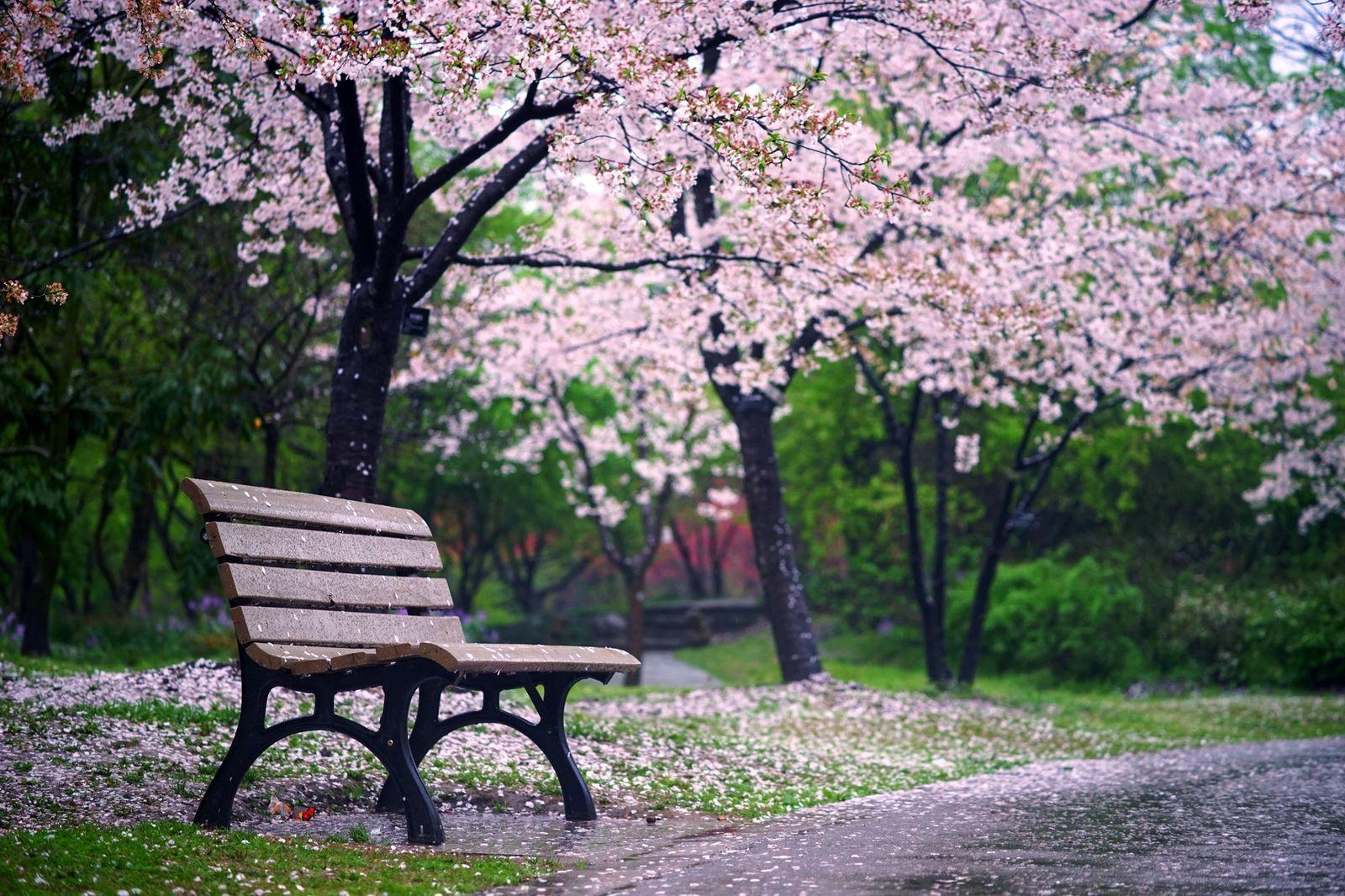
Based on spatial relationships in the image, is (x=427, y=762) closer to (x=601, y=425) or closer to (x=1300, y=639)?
(x=1300, y=639)

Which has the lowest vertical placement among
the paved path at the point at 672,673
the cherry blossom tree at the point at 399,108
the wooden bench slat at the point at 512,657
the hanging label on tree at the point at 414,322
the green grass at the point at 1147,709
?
the paved path at the point at 672,673

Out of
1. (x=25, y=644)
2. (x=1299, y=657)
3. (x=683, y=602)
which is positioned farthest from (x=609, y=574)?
(x=25, y=644)

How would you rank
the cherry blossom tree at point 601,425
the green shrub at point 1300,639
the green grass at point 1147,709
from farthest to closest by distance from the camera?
the cherry blossom tree at point 601,425 → the green shrub at point 1300,639 → the green grass at point 1147,709

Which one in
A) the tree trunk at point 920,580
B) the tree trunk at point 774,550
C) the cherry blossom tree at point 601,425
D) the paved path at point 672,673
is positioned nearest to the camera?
the tree trunk at point 774,550

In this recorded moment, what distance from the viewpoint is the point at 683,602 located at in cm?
3722

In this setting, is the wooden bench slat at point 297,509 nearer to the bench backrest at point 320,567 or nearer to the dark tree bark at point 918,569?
the bench backrest at point 320,567

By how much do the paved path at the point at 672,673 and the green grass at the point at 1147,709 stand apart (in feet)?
1.68

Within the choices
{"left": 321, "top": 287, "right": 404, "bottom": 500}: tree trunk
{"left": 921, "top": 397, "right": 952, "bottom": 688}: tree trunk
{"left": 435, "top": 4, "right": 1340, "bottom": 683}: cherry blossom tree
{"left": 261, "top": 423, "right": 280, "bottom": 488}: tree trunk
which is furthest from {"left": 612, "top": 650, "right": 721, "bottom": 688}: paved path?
{"left": 321, "top": 287, "right": 404, "bottom": 500}: tree trunk

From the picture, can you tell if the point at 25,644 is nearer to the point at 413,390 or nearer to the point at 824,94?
the point at 413,390

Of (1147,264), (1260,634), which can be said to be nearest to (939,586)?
(1147,264)

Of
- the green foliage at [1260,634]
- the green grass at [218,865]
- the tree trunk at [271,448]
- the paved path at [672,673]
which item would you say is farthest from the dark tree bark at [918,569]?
the green grass at [218,865]

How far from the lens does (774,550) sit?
14102 millimetres

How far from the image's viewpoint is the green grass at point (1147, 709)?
13.1 m

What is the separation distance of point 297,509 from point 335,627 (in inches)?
24.0
